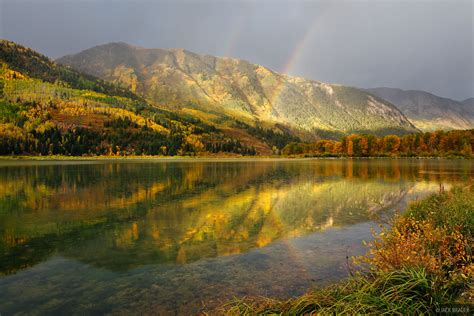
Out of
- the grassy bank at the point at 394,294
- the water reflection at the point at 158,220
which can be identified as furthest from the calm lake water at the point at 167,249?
the grassy bank at the point at 394,294

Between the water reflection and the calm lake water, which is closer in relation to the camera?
the calm lake water

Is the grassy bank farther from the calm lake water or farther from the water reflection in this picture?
the water reflection

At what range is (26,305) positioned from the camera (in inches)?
393

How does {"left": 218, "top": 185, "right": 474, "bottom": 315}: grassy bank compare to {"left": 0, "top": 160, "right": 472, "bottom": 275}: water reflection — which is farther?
{"left": 0, "top": 160, "right": 472, "bottom": 275}: water reflection

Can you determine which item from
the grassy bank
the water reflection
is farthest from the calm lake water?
the grassy bank

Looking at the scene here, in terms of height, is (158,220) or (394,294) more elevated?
(394,294)

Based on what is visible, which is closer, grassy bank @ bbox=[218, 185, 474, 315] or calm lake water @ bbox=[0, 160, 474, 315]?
grassy bank @ bbox=[218, 185, 474, 315]

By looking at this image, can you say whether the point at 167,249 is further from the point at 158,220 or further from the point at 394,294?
the point at 394,294

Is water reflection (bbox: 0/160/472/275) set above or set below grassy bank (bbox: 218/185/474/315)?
below

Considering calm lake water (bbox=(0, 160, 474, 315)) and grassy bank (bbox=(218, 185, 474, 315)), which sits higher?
grassy bank (bbox=(218, 185, 474, 315))

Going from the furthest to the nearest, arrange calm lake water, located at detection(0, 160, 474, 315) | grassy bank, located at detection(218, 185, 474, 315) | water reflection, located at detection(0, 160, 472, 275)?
water reflection, located at detection(0, 160, 472, 275), calm lake water, located at detection(0, 160, 474, 315), grassy bank, located at detection(218, 185, 474, 315)

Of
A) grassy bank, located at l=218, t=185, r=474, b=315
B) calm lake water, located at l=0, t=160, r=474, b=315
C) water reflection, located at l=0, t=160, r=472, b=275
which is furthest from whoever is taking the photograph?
water reflection, located at l=0, t=160, r=472, b=275

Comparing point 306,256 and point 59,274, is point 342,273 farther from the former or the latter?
point 59,274

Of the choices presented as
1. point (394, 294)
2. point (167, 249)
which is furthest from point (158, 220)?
point (394, 294)
